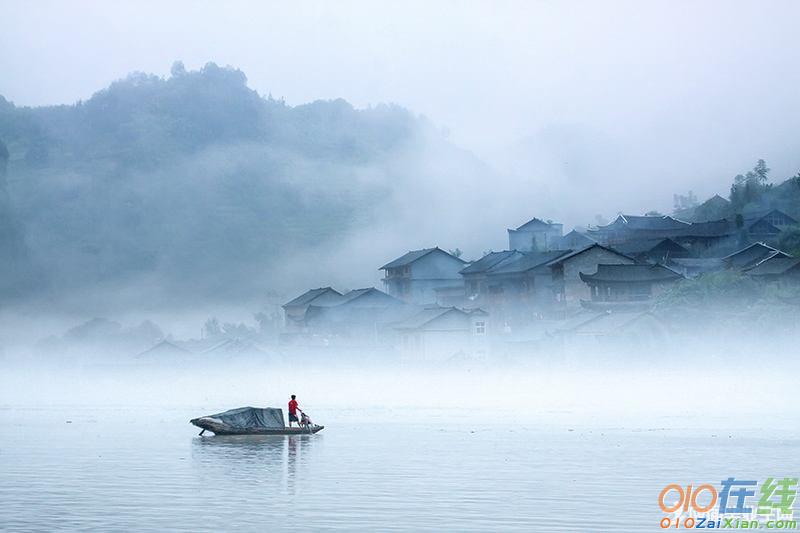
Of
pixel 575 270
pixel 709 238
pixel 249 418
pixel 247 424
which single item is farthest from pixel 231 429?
pixel 709 238

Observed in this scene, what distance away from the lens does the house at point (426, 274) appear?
114 metres

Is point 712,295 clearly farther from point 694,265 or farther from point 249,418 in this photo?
point 249,418

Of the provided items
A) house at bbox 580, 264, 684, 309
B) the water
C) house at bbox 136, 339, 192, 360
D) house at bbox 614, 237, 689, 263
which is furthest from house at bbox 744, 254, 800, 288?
house at bbox 136, 339, 192, 360

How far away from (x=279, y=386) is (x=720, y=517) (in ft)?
244

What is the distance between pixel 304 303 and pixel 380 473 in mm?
82551

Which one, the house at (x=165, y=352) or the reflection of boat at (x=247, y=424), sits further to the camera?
the house at (x=165, y=352)

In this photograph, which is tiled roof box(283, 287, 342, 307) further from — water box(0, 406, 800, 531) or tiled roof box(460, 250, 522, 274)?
water box(0, 406, 800, 531)

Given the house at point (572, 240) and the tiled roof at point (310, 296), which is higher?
the house at point (572, 240)

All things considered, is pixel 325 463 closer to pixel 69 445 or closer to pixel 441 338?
pixel 69 445

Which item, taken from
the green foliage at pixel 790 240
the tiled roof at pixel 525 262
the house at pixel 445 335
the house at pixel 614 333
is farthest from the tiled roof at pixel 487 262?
the house at pixel 614 333

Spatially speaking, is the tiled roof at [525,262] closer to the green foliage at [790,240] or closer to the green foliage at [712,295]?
the green foliage at [712,295]

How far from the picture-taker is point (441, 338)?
300 feet

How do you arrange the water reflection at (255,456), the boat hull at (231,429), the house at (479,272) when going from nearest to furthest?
the water reflection at (255,456)
the boat hull at (231,429)
the house at (479,272)

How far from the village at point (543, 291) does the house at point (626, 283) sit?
0.09m
